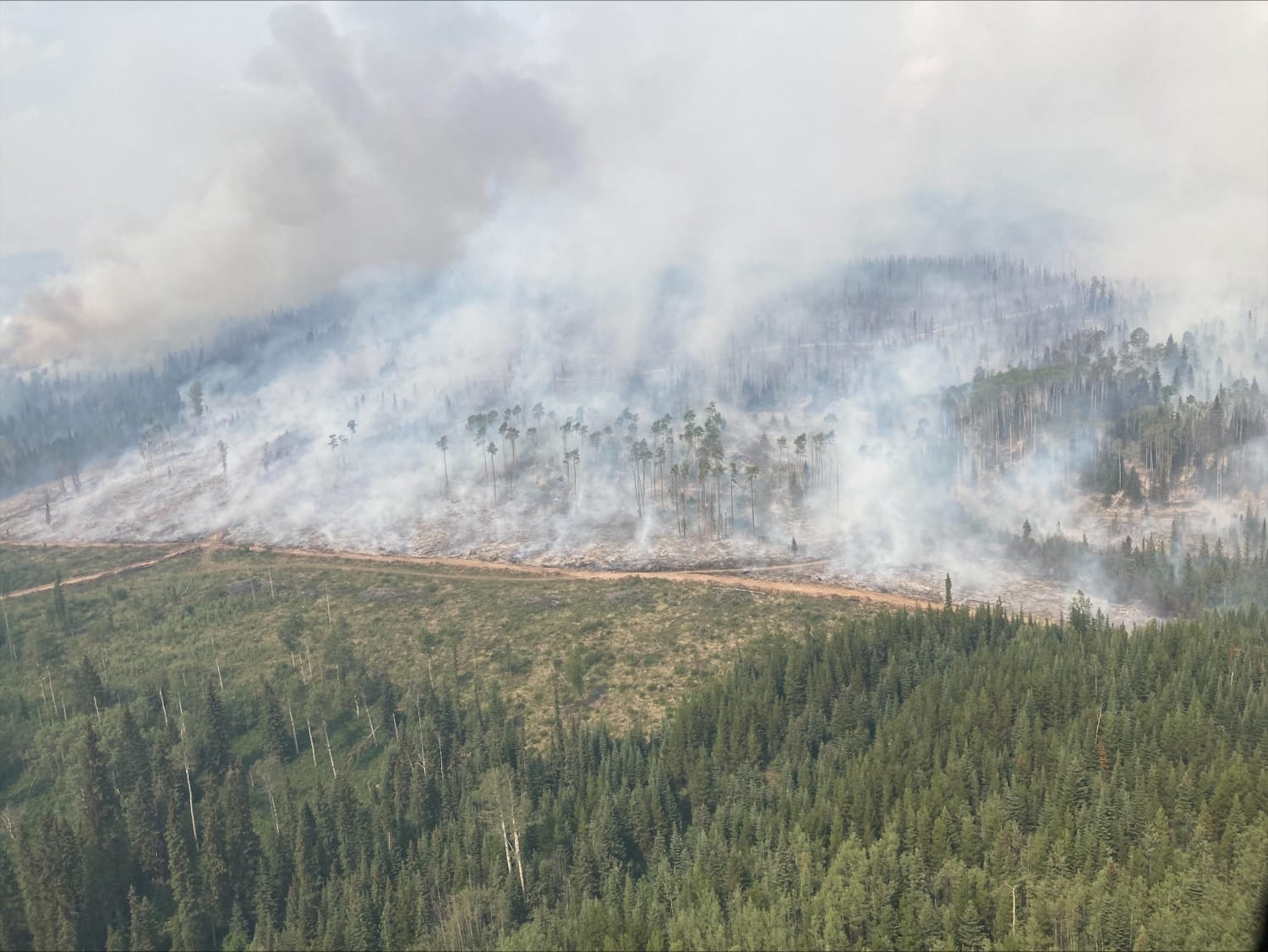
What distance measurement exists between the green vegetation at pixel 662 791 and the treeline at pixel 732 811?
464 millimetres

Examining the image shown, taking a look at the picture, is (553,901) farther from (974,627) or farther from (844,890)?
(974,627)

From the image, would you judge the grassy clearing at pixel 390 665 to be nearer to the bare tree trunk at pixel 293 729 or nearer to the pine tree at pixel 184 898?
the bare tree trunk at pixel 293 729

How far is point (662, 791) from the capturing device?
139500mm

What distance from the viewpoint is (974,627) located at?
173 meters

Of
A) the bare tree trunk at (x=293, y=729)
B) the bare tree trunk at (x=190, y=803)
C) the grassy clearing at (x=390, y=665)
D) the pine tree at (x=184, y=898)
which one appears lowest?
the pine tree at (x=184, y=898)

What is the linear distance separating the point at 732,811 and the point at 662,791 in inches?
467

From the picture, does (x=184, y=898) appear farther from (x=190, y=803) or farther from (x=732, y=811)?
(x=732, y=811)

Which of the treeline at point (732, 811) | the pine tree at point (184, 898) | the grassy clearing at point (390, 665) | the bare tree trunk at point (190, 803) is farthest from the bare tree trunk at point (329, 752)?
the pine tree at point (184, 898)

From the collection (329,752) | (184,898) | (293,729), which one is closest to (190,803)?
(184,898)

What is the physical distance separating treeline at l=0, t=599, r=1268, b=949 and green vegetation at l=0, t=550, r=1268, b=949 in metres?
0.46

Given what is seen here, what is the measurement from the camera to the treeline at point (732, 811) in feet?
334

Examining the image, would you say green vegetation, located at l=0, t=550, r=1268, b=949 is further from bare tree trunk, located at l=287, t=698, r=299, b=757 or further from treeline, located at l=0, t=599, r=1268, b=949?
bare tree trunk, located at l=287, t=698, r=299, b=757

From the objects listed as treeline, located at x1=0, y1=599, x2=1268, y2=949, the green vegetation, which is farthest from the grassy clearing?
treeline, located at x1=0, y1=599, x2=1268, y2=949

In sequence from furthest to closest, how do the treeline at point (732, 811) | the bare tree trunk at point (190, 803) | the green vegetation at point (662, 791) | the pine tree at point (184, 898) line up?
1. the bare tree trunk at point (190, 803)
2. the pine tree at point (184, 898)
3. the green vegetation at point (662, 791)
4. the treeline at point (732, 811)
